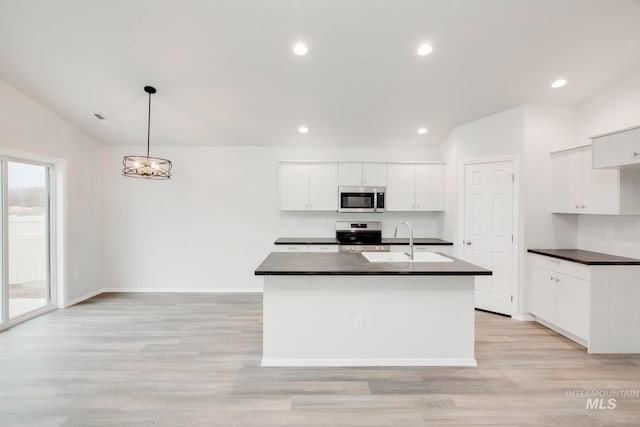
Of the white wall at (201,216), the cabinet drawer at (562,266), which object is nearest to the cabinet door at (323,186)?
the white wall at (201,216)

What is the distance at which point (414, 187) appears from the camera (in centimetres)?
501

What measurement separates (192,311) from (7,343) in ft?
5.97

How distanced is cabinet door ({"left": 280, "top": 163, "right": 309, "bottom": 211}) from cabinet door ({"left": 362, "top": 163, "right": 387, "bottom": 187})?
961 mm

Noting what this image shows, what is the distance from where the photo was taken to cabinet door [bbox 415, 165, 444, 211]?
5004 mm

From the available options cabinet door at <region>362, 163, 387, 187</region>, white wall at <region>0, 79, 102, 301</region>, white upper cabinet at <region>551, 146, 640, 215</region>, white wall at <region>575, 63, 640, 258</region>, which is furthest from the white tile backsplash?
white wall at <region>0, 79, 102, 301</region>

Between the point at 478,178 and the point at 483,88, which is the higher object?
the point at 483,88

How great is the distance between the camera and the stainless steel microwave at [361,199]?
494cm

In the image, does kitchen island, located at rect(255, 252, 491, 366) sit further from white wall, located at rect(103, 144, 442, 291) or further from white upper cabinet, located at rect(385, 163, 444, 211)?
white wall, located at rect(103, 144, 442, 291)

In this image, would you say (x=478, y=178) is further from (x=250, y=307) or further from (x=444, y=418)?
(x=250, y=307)

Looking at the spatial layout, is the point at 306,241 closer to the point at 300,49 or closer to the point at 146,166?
the point at 146,166

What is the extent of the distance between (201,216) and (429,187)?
3.86 metres

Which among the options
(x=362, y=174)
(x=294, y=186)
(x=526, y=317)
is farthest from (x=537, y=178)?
(x=294, y=186)

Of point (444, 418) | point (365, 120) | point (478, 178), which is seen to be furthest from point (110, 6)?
point (478, 178)

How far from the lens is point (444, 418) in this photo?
206 centimetres
